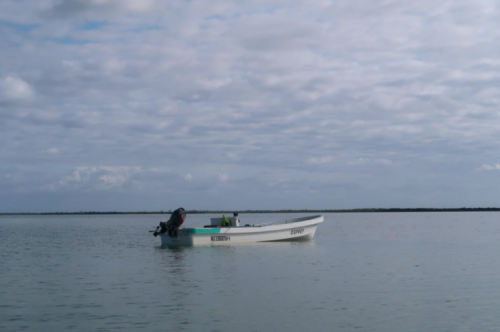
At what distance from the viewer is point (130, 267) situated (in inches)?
1367

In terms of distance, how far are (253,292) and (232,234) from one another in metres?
23.3

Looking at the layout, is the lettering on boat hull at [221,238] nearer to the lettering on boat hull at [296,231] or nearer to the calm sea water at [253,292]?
the calm sea water at [253,292]

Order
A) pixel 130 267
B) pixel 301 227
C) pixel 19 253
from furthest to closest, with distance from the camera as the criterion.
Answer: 1. pixel 301 227
2. pixel 19 253
3. pixel 130 267

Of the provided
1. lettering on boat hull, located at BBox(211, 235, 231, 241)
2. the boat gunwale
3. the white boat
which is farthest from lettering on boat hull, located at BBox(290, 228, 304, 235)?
lettering on boat hull, located at BBox(211, 235, 231, 241)

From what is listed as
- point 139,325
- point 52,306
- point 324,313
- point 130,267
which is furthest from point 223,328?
point 130,267

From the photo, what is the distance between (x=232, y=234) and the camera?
47781 mm

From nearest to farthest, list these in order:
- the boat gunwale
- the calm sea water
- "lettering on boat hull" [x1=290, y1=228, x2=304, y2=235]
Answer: the calm sea water, the boat gunwale, "lettering on boat hull" [x1=290, y1=228, x2=304, y2=235]

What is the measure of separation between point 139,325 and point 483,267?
22.5 meters

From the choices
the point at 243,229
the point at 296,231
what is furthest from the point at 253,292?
the point at 296,231

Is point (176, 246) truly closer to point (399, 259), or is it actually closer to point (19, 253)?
point (19, 253)

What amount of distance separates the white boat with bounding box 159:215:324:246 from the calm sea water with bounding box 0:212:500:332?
4827 mm

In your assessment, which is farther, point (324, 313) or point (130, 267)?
point (130, 267)

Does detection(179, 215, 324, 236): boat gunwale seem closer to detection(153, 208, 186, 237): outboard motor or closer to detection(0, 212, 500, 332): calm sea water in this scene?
detection(153, 208, 186, 237): outboard motor

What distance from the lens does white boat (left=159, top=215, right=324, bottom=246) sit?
155 feet
